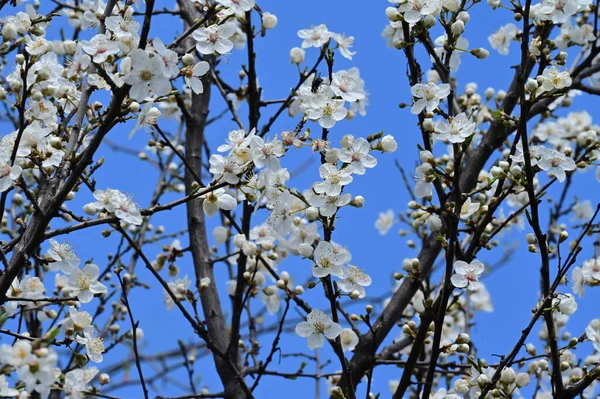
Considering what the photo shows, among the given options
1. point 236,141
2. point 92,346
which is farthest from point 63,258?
point 236,141

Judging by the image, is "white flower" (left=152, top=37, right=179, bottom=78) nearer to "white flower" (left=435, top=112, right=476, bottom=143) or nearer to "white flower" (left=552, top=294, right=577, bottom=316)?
"white flower" (left=435, top=112, right=476, bottom=143)

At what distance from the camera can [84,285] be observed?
3.08m

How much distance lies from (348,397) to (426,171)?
36.8 inches

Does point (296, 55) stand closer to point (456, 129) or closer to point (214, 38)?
point (214, 38)

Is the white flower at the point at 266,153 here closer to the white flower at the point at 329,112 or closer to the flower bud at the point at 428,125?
the white flower at the point at 329,112

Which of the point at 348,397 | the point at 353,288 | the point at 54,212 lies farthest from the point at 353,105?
the point at 54,212

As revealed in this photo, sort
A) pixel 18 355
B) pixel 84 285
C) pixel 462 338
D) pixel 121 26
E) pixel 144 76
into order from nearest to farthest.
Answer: pixel 18 355 → pixel 144 76 → pixel 121 26 → pixel 84 285 → pixel 462 338

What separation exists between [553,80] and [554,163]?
36 centimetres

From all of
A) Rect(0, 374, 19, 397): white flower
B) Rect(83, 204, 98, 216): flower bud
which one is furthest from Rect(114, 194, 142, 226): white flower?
Rect(0, 374, 19, 397): white flower

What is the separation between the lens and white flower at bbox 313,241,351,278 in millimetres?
2980

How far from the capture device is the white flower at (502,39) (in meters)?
4.70

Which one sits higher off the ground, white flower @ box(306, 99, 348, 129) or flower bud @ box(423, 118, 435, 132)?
flower bud @ box(423, 118, 435, 132)

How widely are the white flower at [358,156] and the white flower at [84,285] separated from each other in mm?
1039

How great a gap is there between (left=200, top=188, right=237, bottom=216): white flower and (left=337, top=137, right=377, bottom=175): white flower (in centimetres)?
47
